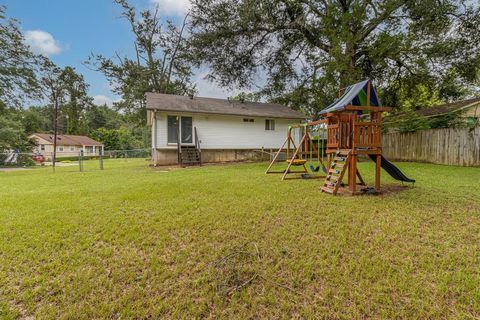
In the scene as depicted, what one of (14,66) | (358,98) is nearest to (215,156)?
(358,98)

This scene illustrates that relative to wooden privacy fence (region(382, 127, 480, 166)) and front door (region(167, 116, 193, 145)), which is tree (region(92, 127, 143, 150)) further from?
wooden privacy fence (region(382, 127, 480, 166))

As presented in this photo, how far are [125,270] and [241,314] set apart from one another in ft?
4.52

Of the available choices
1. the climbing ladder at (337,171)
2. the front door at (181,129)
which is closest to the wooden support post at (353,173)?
the climbing ladder at (337,171)

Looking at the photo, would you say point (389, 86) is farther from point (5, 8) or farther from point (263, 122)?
point (5, 8)

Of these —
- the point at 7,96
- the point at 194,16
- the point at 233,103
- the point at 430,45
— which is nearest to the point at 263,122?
the point at 233,103

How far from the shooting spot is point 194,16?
12.1 metres

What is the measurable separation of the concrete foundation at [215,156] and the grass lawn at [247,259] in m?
8.18

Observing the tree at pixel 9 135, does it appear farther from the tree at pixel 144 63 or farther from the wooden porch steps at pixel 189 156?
the wooden porch steps at pixel 189 156

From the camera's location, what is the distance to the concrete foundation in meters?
12.3

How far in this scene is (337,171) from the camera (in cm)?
504

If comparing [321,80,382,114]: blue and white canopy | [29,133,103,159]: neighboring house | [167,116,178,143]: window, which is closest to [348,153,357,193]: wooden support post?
[321,80,382,114]: blue and white canopy

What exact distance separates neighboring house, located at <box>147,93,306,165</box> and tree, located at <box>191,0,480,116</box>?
181 centimetres

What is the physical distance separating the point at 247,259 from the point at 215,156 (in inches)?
444

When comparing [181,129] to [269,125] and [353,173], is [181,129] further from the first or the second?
[353,173]
